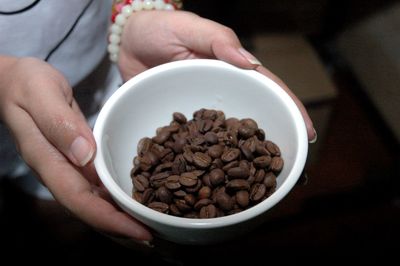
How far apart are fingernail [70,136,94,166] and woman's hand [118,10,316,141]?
238mm

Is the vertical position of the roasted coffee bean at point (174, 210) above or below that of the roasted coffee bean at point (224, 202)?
below

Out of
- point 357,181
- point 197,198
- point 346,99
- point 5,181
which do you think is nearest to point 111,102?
point 197,198

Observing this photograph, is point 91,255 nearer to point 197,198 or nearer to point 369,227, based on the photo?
point 197,198

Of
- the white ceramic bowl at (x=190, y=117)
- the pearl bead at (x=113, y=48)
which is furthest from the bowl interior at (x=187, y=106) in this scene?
the pearl bead at (x=113, y=48)

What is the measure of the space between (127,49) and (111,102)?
0.83 feet

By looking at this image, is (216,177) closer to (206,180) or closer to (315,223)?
(206,180)

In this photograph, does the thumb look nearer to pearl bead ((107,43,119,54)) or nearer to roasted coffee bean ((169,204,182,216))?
roasted coffee bean ((169,204,182,216))

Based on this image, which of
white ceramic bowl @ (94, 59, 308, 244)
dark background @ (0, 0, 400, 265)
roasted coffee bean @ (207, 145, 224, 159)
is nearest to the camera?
white ceramic bowl @ (94, 59, 308, 244)

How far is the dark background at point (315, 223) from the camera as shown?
3.09 feet

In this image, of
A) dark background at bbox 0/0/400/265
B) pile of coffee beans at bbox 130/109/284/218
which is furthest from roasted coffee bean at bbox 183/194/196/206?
dark background at bbox 0/0/400/265

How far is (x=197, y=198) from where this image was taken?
598mm

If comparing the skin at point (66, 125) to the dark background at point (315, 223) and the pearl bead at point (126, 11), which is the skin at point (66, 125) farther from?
the dark background at point (315, 223)

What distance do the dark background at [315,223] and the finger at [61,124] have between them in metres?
0.36

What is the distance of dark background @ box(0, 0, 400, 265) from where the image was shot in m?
0.94
